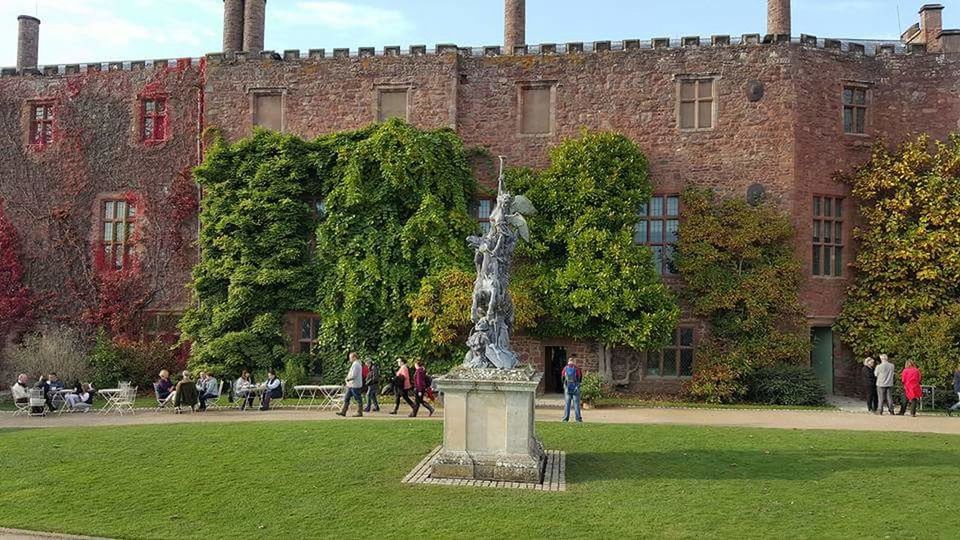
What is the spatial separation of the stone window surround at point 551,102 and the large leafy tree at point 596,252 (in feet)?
3.76

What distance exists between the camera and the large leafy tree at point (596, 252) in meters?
22.5

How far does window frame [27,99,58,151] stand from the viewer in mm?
27625

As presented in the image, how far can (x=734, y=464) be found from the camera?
1227 cm

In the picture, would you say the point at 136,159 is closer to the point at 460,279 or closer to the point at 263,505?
the point at 460,279

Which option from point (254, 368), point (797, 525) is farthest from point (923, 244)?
point (254, 368)

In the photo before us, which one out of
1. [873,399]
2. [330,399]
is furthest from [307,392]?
[873,399]

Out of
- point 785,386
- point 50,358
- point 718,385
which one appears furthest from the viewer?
point 50,358

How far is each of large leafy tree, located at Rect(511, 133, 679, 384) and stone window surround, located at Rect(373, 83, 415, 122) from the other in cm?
415

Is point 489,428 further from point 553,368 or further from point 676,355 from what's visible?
point 676,355

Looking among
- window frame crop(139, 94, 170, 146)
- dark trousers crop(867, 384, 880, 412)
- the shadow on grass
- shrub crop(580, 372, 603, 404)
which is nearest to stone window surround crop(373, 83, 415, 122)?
window frame crop(139, 94, 170, 146)

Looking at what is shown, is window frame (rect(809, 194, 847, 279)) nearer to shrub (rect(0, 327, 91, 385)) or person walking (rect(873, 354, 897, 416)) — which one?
person walking (rect(873, 354, 897, 416))

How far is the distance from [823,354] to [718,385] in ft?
14.0

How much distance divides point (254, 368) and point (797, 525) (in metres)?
18.0

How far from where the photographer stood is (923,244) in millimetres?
22844
